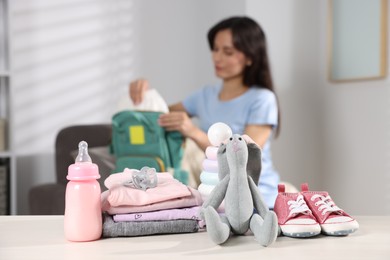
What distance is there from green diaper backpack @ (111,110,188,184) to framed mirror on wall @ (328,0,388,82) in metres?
0.98

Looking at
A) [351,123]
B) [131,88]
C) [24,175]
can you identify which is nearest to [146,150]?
[131,88]

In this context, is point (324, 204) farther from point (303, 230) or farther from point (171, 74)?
point (171, 74)

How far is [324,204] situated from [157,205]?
12.0 inches

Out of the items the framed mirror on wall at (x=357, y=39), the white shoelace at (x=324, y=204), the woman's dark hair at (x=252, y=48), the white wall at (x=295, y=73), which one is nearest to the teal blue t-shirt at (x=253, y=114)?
the woman's dark hair at (x=252, y=48)

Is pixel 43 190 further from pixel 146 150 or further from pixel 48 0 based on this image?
pixel 48 0

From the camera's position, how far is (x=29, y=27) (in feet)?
10.2

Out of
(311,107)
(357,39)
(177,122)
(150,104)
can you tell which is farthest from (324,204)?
(311,107)

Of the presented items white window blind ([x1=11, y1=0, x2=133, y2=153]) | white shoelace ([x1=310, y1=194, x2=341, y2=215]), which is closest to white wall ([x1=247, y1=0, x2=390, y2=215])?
white window blind ([x1=11, y1=0, x2=133, y2=153])

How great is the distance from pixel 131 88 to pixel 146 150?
330mm

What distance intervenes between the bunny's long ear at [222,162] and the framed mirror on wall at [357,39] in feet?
5.54

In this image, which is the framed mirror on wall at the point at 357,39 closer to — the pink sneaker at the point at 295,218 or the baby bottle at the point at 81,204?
the pink sneaker at the point at 295,218

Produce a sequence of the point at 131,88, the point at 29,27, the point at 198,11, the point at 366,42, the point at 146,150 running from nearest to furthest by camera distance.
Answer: the point at 146,150, the point at 131,88, the point at 366,42, the point at 29,27, the point at 198,11

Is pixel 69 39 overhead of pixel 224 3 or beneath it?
beneath

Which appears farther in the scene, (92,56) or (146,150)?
(92,56)
